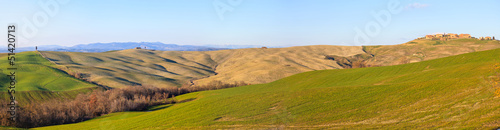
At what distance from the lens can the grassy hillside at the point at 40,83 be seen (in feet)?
298

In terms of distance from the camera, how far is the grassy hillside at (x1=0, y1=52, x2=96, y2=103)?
90.9m

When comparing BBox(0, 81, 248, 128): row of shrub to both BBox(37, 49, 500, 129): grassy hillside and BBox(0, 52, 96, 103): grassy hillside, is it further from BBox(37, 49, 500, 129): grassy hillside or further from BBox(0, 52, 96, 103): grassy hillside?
BBox(37, 49, 500, 129): grassy hillside

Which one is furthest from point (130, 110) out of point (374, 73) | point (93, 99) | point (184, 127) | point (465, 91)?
point (465, 91)

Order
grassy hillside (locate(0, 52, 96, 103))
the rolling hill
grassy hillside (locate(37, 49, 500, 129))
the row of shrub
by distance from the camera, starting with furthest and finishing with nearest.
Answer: the rolling hill
grassy hillside (locate(0, 52, 96, 103))
the row of shrub
grassy hillside (locate(37, 49, 500, 129))

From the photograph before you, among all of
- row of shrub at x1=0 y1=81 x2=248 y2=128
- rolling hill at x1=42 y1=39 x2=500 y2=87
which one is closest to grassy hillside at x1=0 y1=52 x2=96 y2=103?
rolling hill at x1=42 y1=39 x2=500 y2=87

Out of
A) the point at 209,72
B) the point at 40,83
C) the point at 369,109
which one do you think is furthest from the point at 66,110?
the point at 209,72

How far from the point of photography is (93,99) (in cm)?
7688

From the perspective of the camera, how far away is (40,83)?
104 meters

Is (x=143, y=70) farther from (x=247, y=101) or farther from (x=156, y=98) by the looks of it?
(x=247, y=101)

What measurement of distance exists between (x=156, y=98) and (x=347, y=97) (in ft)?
199

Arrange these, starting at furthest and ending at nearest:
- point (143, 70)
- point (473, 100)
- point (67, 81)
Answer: point (143, 70) < point (67, 81) < point (473, 100)

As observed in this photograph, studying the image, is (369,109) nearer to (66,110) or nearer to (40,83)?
(66,110)

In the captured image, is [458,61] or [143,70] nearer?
[458,61]

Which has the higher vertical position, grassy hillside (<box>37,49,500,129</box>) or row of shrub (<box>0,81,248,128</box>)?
grassy hillside (<box>37,49,500,129</box>)
